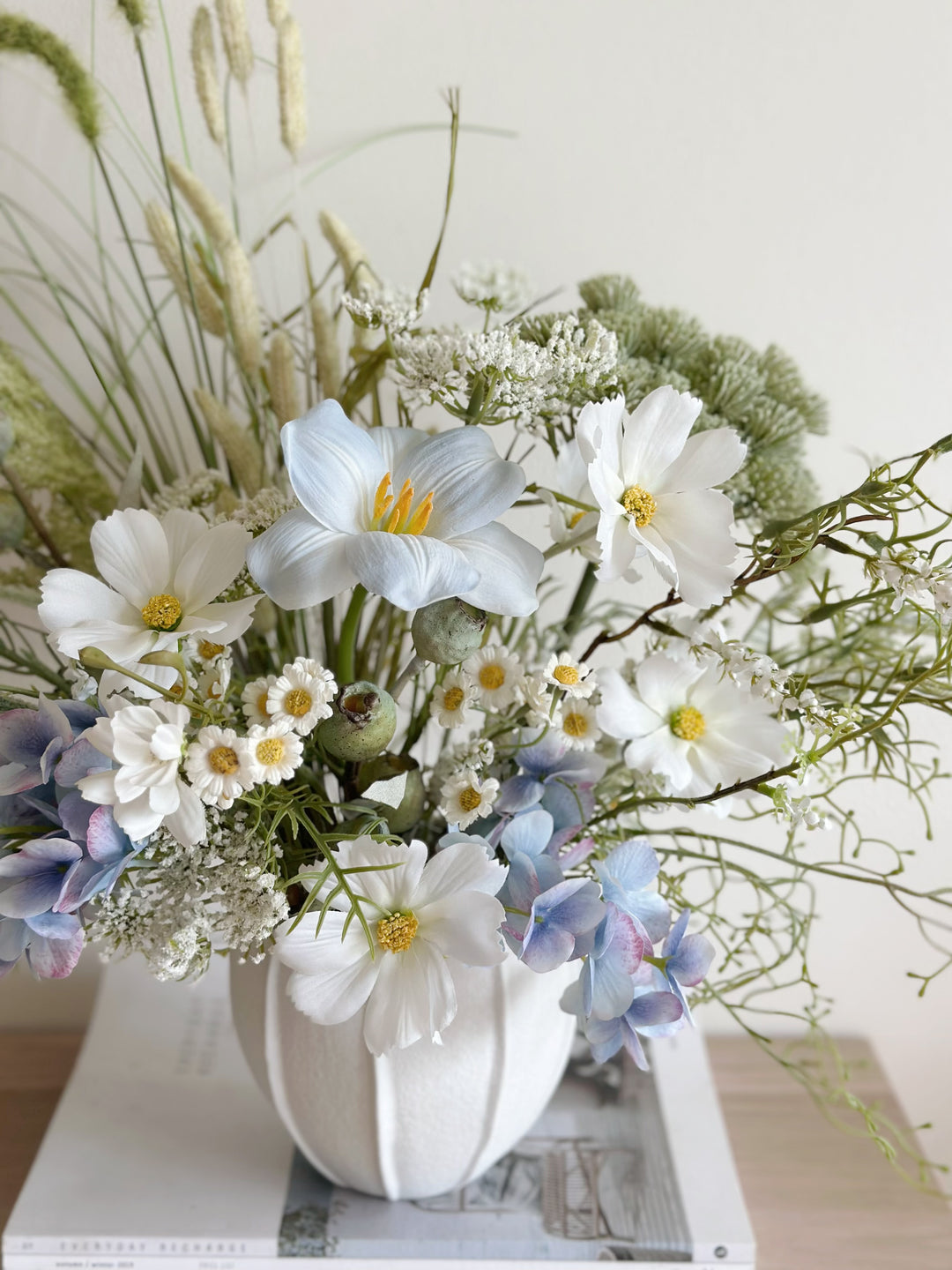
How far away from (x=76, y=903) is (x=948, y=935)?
79cm

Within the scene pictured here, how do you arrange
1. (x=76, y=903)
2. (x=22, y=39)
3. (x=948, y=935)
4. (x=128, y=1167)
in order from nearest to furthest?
(x=76, y=903) < (x=22, y=39) < (x=128, y=1167) < (x=948, y=935)

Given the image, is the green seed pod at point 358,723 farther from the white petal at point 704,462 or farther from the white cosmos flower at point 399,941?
the white petal at point 704,462

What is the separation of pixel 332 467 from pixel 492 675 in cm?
13

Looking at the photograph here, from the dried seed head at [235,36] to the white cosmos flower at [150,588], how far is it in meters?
0.30

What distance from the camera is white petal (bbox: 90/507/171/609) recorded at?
1.65 ft

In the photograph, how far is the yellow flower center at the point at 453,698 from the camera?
1.74 ft

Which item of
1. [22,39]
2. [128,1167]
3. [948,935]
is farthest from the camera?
[948,935]

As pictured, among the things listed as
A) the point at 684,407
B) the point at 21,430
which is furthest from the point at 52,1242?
the point at 684,407

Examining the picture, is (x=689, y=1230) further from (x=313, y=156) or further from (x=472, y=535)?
(x=313, y=156)

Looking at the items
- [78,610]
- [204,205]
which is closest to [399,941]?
[78,610]

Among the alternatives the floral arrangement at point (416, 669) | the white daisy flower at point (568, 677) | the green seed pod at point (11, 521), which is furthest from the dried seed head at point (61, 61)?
the white daisy flower at point (568, 677)

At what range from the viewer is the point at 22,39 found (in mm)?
604

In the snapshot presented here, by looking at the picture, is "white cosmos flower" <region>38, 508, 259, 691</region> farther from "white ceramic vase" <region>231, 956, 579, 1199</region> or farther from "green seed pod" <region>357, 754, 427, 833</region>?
"white ceramic vase" <region>231, 956, 579, 1199</region>

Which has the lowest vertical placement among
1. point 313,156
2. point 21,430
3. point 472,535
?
point 472,535
